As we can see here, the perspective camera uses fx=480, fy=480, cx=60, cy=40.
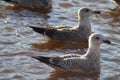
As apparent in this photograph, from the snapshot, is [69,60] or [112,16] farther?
[112,16]

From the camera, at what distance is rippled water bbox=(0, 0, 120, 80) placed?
10.0 m

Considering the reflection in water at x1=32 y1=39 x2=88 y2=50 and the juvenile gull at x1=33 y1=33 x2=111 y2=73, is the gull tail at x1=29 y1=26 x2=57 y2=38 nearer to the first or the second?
the reflection in water at x1=32 y1=39 x2=88 y2=50

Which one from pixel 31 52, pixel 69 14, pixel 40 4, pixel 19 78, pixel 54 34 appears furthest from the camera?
pixel 40 4

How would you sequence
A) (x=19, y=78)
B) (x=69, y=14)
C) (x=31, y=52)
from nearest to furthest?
(x=19, y=78) < (x=31, y=52) < (x=69, y=14)

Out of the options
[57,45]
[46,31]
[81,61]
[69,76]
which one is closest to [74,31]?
[57,45]

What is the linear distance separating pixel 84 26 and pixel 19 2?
2.94 meters

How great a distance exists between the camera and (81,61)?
33.0 feet

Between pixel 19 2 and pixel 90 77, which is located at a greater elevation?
pixel 19 2

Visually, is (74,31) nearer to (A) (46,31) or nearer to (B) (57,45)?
(B) (57,45)

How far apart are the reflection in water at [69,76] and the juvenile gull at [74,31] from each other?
1.80 metres

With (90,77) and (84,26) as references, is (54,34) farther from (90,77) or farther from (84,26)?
(90,77)

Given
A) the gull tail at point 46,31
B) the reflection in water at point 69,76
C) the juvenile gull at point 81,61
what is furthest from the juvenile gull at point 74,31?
the reflection in water at point 69,76

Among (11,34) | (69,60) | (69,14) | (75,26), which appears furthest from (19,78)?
(69,14)

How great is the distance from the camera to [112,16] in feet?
45.2
